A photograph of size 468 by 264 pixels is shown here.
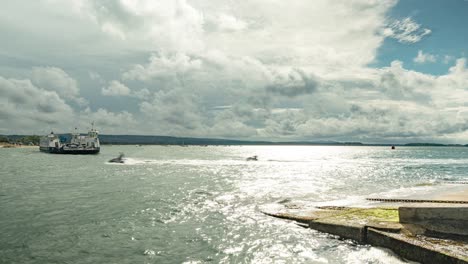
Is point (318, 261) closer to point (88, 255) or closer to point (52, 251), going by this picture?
point (88, 255)

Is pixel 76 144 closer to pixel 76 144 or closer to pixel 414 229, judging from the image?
pixel 76 144

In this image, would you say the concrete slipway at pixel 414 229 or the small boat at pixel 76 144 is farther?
the small boat at pixel 76 144

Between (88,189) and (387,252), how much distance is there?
3102cm

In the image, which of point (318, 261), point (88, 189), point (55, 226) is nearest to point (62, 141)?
point (88, 189)

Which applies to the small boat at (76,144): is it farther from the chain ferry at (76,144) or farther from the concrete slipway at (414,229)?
the concrete slipway at (414,229)

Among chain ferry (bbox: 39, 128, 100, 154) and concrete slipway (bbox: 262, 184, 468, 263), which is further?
chain ferry (bbox: 39, 128, 100, 154)

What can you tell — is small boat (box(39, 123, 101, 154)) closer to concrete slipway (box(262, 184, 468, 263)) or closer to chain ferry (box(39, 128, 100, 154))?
chain ferry (box(39, 128, 100, 154))

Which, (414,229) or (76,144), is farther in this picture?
(76,144)

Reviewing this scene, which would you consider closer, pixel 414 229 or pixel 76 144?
pixel 414 229

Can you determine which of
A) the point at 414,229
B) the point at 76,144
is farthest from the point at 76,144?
the point at 414,229

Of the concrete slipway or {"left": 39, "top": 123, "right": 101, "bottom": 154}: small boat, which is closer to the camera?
the concrete slipway

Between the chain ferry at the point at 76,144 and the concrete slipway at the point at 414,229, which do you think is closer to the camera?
the concrete slipway at the point at 414,229

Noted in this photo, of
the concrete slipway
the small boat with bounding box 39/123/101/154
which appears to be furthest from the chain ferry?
the concrete slipway

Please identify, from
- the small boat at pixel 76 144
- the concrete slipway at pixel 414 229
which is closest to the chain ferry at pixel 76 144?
the small boat at pixel 76 144
